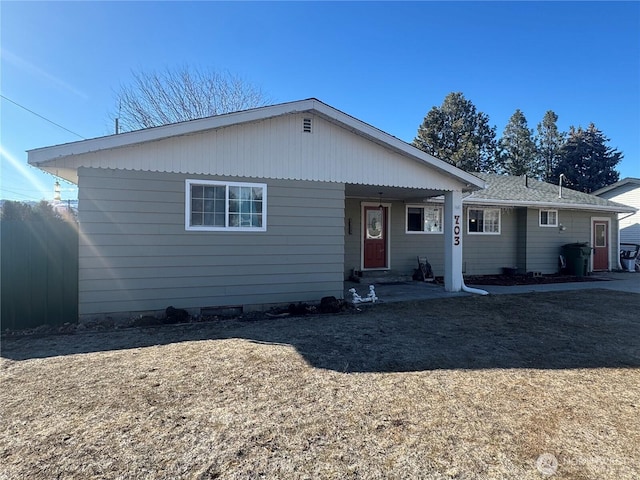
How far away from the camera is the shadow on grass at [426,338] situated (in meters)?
4.30

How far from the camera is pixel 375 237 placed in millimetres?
11367

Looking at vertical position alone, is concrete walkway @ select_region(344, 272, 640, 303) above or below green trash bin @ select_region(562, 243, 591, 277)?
below

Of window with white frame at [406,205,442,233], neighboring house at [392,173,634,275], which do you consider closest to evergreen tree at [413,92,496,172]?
neighboring house at [392,173,634,275]

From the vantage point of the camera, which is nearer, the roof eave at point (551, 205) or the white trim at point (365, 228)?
the white trim at point (365, 228)

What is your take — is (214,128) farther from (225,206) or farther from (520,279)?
(520,279)

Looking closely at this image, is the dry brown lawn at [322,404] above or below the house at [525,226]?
below

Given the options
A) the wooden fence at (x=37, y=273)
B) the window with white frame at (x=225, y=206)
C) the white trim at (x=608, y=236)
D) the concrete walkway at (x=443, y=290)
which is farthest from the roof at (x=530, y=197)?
the wooden fence at (x=37, y=273)

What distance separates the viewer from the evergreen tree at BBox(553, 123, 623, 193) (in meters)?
32.5

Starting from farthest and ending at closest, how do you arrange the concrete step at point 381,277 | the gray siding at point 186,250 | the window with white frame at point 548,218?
the window with white frame at point 548,218 < the concrete step at point 381,277 < the gray siding at point 186,250

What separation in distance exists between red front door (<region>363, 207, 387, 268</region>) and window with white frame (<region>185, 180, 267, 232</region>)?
503cm

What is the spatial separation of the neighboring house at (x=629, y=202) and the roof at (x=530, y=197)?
444cm

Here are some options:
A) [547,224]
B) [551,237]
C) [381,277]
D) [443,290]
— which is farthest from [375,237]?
[551,237]

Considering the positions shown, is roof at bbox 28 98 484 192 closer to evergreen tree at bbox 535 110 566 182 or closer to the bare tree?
the bare tree

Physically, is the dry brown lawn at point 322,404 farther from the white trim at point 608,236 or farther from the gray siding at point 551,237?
the white trim at point 608,236
